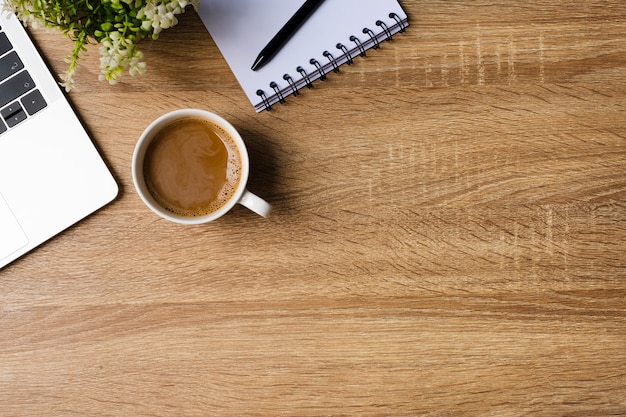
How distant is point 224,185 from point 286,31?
8.9 inches

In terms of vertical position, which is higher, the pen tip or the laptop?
the pen tip

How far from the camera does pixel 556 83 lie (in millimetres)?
881

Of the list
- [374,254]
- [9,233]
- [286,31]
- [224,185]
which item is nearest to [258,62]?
[286,31]

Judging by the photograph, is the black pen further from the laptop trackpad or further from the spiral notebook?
the laptop trackpad

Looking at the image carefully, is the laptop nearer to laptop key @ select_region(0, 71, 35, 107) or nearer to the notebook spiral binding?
laptop key @ select_region(0, 71, 35, 107)

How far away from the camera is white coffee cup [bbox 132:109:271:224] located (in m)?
0.81

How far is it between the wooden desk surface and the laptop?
25 millimetres

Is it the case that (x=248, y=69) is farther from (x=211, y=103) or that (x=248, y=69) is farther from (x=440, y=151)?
(x=440, y=151)

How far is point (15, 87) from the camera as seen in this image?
2.79ft

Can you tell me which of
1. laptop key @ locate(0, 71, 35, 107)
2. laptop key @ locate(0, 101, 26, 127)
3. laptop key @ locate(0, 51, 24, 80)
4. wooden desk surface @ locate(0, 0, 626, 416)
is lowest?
wooden desk surface @ locate(0, 0, 626, 416)

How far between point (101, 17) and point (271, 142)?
0.27m

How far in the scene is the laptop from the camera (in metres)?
0.86

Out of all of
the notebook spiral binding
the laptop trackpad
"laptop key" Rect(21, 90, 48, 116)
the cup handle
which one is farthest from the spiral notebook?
the laptop trackpad

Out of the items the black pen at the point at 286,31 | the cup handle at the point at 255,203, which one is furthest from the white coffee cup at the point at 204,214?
the black pen at the point at 286,31
